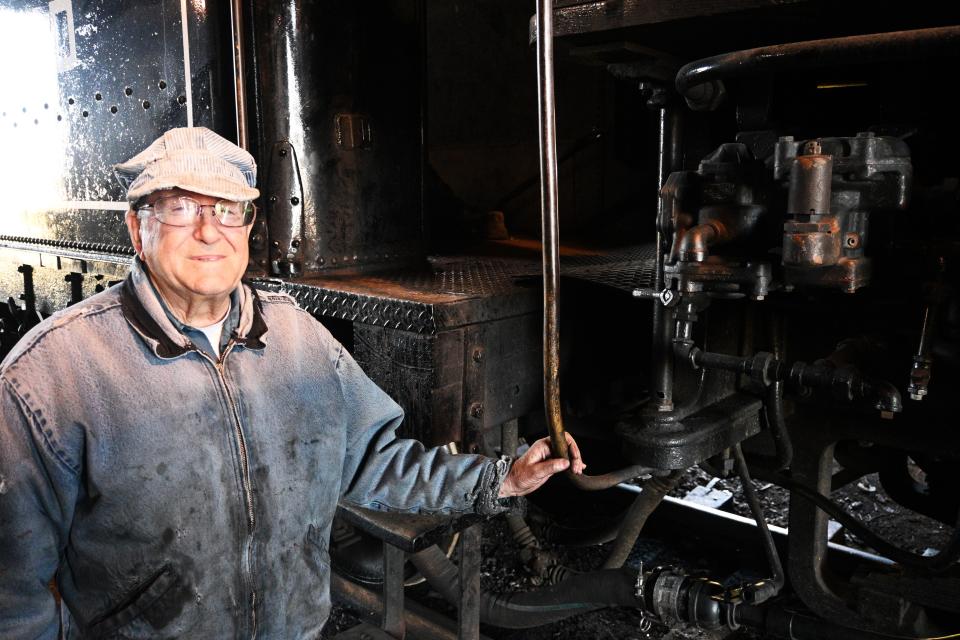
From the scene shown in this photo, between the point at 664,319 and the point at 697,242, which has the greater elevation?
the point at 697,242

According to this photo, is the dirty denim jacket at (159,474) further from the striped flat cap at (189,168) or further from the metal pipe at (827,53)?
the metal pipe at (827,53)

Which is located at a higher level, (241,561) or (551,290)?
(551,290)

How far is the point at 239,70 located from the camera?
2.73 meters

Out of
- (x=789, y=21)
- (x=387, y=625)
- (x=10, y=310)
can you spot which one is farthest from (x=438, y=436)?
(x=10, y=310)

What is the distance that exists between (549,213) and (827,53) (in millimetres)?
631

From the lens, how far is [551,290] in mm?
1570

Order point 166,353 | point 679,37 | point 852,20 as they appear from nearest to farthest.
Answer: point 166,353 < point 852,20 < point 679,37

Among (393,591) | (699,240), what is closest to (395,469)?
(393,591)

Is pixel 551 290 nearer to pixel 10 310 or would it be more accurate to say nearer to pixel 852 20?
pixel 852 20

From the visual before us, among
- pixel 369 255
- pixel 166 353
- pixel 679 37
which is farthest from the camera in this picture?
pixel 369 255

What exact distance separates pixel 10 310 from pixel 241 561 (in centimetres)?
343

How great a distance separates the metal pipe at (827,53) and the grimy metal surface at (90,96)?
1.74m

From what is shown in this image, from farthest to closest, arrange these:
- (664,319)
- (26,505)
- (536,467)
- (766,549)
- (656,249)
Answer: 1. (656,249)
2. (766,549)
3. (664,319)
4. (536,467)
5. (26,505)

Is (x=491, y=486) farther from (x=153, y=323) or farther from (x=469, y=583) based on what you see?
(x=153, y=323)
